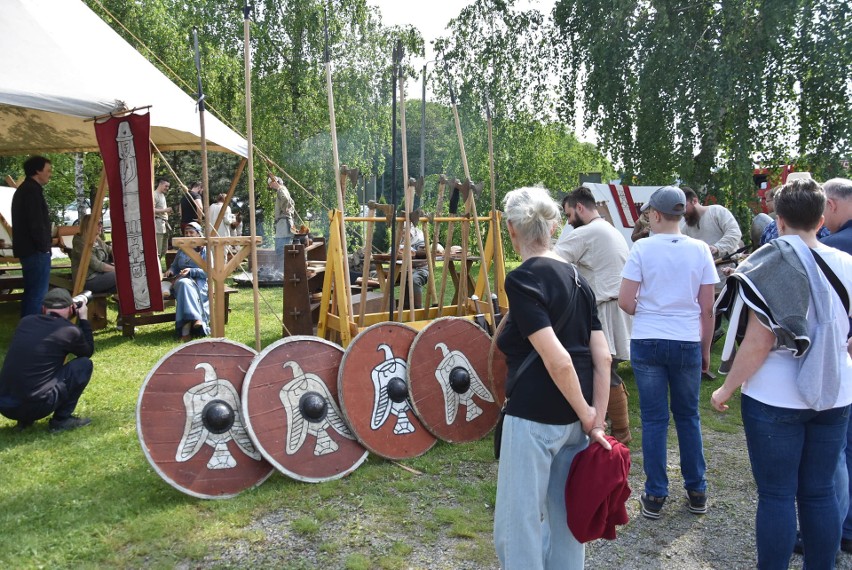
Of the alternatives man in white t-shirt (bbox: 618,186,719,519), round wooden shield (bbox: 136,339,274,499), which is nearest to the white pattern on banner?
round wooden shield (bbox: 136,339,274,499)

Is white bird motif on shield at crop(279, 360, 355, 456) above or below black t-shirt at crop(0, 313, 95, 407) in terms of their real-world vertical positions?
below

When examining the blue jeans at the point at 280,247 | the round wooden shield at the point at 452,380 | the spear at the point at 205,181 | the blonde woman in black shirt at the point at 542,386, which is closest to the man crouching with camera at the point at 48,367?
the spear at the point at 205,181

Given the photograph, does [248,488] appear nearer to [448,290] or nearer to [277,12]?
[448,290]

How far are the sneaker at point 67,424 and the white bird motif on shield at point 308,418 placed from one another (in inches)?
69.1

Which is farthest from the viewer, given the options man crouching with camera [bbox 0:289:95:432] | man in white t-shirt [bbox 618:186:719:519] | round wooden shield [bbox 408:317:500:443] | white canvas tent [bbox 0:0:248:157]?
white canvas tent [bbox 0:0:248:157]

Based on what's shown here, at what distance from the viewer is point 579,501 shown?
7.27 feet

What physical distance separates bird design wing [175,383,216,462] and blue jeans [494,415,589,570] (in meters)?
1.96

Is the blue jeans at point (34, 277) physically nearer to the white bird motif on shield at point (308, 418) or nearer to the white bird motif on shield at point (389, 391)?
the white bird motif on shield at point (308, 418)

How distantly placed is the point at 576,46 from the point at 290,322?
7204mm

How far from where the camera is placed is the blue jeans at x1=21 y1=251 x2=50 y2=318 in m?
6.72

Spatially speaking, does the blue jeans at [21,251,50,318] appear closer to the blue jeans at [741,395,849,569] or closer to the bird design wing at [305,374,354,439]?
the bird design wing at [305,374,354,439]

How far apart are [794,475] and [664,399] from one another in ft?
3.22

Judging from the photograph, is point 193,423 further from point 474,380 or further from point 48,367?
point 474,380

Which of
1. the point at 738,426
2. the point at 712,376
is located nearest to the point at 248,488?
the point at 738,426
